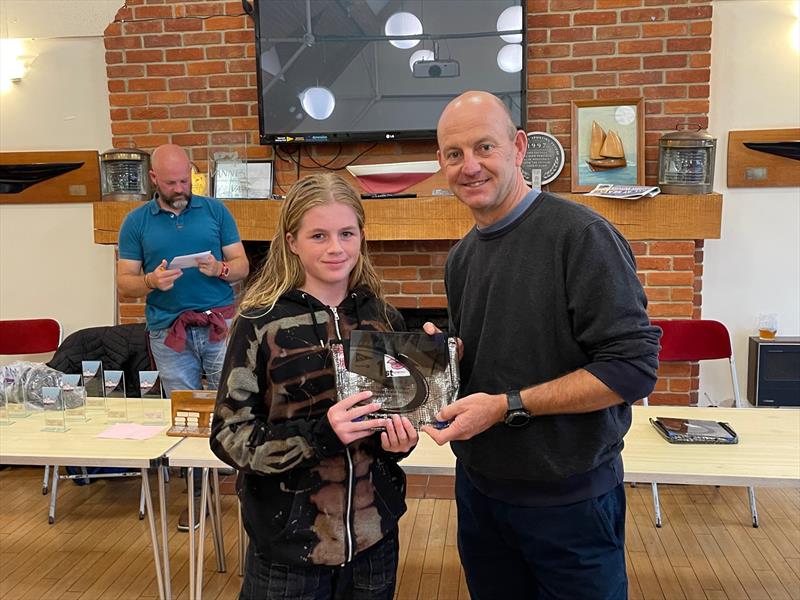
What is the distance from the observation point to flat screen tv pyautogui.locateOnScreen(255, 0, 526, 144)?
3.76 metres

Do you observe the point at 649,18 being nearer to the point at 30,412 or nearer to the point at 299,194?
the point at 299,194

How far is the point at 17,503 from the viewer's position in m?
3.42

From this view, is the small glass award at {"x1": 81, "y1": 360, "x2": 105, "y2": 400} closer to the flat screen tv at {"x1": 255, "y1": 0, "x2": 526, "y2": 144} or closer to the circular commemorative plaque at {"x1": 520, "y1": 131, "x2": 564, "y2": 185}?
the flat screen tv at {"x1": 255, "y1": 0, "x2": 526, "y2": 144}

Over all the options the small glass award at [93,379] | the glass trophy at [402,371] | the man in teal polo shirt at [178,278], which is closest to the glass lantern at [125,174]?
the man in teal polo shirt at [178,278]

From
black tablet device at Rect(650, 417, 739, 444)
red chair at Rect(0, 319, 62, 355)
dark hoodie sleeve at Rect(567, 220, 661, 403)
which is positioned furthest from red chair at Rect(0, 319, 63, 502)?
dark hoodie sleeve at Rect(567, 220, 661, 403)

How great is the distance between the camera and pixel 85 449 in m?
2.18

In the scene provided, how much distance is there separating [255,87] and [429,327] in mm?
3062

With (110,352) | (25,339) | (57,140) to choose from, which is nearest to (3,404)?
(110,352)

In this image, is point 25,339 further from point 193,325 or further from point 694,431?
point 694,431

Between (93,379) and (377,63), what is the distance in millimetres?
2242

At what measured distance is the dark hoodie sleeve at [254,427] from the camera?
131 cm

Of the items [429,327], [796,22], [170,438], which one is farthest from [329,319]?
[796,22]

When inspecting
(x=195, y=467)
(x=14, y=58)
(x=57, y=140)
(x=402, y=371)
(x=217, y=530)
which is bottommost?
(x=217, y=530)

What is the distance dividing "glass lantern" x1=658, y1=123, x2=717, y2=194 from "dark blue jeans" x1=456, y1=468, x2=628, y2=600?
101 inches
